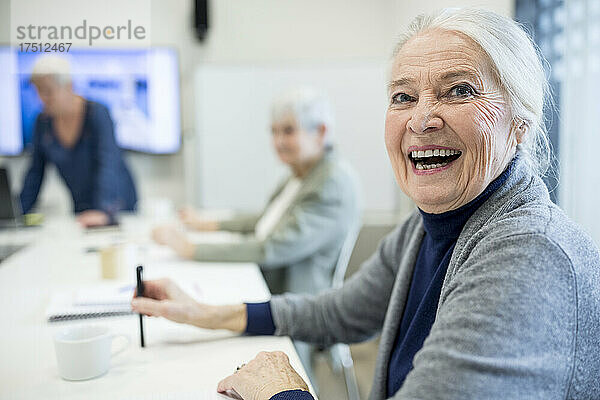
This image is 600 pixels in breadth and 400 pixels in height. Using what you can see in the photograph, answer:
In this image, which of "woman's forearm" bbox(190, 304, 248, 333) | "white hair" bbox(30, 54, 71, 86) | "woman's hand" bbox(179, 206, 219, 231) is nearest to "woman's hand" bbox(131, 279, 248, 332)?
"woman's forearm" bbox(190, 304, 248, 333)

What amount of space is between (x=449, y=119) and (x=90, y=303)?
0.80 meters

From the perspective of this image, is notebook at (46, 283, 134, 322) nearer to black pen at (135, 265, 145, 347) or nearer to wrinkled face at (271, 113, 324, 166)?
black pen at (135, 265, 145, 347)

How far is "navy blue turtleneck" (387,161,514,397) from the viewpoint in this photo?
32.6 inches

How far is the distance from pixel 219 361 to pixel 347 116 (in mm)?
2404

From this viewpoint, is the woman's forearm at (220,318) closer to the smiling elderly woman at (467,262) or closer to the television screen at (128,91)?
the smiling elderly woman at (467,262)

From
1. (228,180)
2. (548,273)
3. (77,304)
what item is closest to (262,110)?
(228,180)

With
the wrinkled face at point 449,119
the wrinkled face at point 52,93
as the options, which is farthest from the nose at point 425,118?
the wrinkled face at point 52,93

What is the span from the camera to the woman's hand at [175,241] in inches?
65.0

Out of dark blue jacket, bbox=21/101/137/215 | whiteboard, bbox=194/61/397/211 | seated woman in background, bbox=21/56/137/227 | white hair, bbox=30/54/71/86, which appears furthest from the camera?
whiteboard, bbox=194/61/397/211

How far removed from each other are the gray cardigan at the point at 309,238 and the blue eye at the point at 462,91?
958mm

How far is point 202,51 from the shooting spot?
3.50 meters

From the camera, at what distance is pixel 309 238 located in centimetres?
171

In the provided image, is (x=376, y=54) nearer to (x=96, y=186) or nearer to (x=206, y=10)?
(x=206, y=10)

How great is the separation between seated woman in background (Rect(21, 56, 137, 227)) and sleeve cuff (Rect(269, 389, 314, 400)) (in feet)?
2.19
